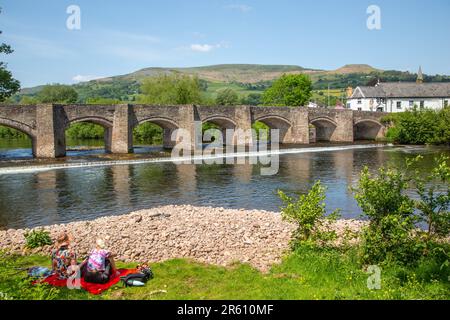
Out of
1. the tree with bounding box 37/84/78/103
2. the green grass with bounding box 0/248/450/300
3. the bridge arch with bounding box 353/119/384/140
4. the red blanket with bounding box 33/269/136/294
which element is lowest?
the green grass with bounding box 0/248/450/300

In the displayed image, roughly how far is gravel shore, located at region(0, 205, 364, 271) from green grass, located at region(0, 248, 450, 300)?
0.64m

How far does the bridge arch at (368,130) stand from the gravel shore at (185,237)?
51.2 meters

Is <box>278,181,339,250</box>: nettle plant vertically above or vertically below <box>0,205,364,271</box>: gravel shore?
above

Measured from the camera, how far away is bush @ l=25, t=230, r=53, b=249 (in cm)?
1203

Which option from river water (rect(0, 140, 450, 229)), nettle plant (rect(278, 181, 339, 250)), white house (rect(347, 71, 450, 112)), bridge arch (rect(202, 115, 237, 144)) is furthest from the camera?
white house (rect(347, 71, 450, 112))

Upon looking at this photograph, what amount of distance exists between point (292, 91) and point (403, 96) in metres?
20.3

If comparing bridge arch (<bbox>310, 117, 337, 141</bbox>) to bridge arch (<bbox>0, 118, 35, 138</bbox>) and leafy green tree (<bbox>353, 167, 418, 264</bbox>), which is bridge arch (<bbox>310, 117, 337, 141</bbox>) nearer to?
bridge arch (<bbox>0, 118, 35, 138</bbox>)

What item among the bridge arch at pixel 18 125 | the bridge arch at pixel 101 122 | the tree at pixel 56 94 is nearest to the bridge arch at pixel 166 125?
the bridge arch at pixel 101 122

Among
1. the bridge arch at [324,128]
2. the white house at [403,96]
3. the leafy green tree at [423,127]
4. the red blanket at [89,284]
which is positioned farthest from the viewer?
the white house at [403,96]

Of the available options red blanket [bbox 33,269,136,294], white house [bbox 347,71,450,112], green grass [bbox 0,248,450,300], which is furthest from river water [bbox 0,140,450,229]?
white house [bbox 347,71,450,112]

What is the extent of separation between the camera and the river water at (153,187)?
1978cm

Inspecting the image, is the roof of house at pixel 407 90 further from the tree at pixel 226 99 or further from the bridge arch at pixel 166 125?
the bridge arch at pixel 166 125
